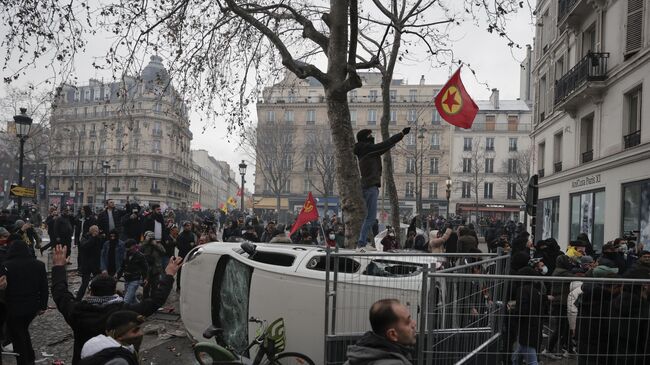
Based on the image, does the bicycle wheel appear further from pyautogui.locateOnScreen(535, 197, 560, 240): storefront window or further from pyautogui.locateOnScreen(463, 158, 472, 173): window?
pyautogui.locateOnScreen(463, 158, 472, 173): window

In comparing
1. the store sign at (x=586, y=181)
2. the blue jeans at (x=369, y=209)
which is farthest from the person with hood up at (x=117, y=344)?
the store sign at (x=586, y=181)

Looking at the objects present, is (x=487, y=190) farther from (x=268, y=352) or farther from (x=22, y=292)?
(x=22, y=292)

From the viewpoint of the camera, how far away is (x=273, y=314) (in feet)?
19.8

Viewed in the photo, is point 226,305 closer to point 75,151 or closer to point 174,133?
point 174,133

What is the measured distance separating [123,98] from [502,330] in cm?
1010

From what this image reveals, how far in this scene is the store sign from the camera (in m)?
18.9

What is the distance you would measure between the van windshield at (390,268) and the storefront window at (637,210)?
11.9 metres

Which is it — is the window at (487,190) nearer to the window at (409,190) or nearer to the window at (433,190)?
the window at (433,190)

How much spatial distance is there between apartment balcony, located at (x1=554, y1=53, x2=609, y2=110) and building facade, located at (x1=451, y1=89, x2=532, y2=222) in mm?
40842

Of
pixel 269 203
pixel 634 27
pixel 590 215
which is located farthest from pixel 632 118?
pixel 269 203

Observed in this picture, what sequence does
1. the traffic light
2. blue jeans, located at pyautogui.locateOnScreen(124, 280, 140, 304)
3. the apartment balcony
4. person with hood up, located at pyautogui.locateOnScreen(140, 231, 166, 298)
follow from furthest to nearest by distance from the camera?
the apartment balcony → the traffic light → person with hood up, located at pyautogui.locateOnScreen(140, 231, 166, 298) → blue jeans, located at pyautogui.locateOnScreen(124, 280, 140, 304)

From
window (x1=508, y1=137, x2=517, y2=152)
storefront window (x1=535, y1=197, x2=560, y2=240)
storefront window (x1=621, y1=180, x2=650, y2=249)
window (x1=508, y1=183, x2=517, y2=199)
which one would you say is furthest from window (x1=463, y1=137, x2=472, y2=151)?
storefront window (x1=621, y1=180, x2=650, y2=249)

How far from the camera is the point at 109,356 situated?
3133 mm

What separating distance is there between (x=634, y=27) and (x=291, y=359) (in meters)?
15.9
